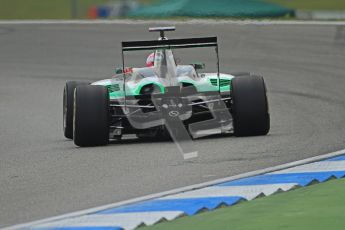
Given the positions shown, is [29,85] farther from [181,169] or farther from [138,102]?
[181,169]

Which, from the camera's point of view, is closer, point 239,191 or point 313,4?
point 239,191

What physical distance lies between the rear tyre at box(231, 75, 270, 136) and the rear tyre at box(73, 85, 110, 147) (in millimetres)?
1348

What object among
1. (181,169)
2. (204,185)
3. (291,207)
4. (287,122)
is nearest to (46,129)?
(287,122)

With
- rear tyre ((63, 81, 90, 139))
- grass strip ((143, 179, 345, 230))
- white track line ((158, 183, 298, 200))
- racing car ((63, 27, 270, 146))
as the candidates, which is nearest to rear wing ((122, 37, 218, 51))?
racing car ((63, 27, 270, 146))

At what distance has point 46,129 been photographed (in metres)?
14.1

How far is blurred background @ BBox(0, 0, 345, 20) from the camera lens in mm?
21734

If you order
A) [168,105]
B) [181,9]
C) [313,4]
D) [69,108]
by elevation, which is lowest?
[313,4]

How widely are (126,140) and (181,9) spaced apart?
35.8ft

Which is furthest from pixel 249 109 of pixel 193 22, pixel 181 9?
pixel 193 22

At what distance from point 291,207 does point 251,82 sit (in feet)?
14.9

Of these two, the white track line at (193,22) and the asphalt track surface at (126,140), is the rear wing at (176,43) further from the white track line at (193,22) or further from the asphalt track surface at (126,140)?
the white track line at (193,22)

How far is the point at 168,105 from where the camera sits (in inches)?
458

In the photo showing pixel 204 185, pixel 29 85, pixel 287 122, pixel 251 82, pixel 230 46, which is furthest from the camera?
pixel 230 46

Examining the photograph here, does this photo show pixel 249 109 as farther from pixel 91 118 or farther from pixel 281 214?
pixel 281 214
